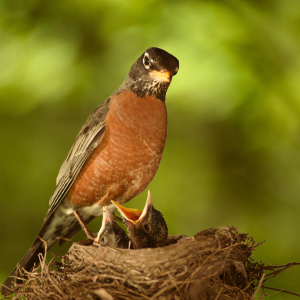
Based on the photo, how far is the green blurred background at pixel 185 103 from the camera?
2.73 m

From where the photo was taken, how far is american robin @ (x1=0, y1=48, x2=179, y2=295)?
1958 millimetres

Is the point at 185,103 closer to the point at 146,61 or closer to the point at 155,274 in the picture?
the point at 146,61

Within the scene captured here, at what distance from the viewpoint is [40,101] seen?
2.84 metres

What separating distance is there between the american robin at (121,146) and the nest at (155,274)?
0.42m

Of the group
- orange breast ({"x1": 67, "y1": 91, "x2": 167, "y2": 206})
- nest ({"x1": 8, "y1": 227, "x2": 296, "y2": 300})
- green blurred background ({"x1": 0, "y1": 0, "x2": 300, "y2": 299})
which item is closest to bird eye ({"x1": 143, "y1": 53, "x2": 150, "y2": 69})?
orange breast ({"x1": 67, "y1": 91, "x2": 167, "y2": 206})

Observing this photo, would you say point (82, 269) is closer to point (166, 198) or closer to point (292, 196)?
point (166, 198)

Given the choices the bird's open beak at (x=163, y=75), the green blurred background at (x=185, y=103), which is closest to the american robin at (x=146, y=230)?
the bird's open beak at (x=163, y=75)

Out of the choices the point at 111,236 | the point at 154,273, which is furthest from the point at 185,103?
the point at 154,273

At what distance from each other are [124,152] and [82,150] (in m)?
0.27

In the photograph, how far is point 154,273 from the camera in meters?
1.43

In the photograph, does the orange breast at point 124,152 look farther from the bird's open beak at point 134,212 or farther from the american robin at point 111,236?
the american robin at point 111,236

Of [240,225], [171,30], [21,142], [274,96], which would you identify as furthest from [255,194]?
[21,142]

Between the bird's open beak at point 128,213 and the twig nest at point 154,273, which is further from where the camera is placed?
the bird's open beak at point 128,213

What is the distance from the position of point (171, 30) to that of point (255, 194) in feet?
5.14
